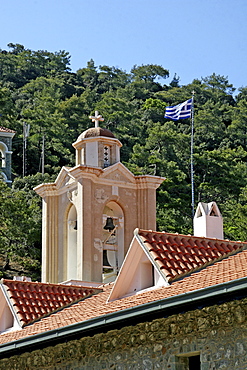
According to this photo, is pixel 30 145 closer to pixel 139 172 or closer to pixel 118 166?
pixel 139 172

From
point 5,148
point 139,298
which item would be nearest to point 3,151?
point 5,148

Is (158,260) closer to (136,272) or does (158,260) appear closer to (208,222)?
(136,272)

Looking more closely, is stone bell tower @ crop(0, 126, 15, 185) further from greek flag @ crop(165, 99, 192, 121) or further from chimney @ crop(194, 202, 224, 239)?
chimney @ crop(194, 202, 224, 239)

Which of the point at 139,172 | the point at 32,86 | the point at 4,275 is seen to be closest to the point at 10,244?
the point at 4,275

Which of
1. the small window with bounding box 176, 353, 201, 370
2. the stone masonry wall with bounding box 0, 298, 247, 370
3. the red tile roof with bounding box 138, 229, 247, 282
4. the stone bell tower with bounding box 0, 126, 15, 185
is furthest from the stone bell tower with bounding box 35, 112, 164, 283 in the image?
the stone bell tower with bounding box 0, 126, 15, 185

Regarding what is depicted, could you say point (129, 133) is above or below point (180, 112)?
above

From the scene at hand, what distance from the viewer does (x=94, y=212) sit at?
2109 centimetres

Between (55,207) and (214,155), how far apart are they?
48867 millimetres

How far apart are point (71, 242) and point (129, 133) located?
6398 centimetres

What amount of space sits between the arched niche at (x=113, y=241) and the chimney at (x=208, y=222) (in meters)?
5.92

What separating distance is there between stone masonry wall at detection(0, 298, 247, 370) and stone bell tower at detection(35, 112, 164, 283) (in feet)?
24.7

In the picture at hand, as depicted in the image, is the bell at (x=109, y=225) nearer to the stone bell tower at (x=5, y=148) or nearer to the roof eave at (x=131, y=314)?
the roof eave at (x=131, y=314)

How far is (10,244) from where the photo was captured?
5184cm

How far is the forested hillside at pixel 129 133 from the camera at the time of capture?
53916 mm
